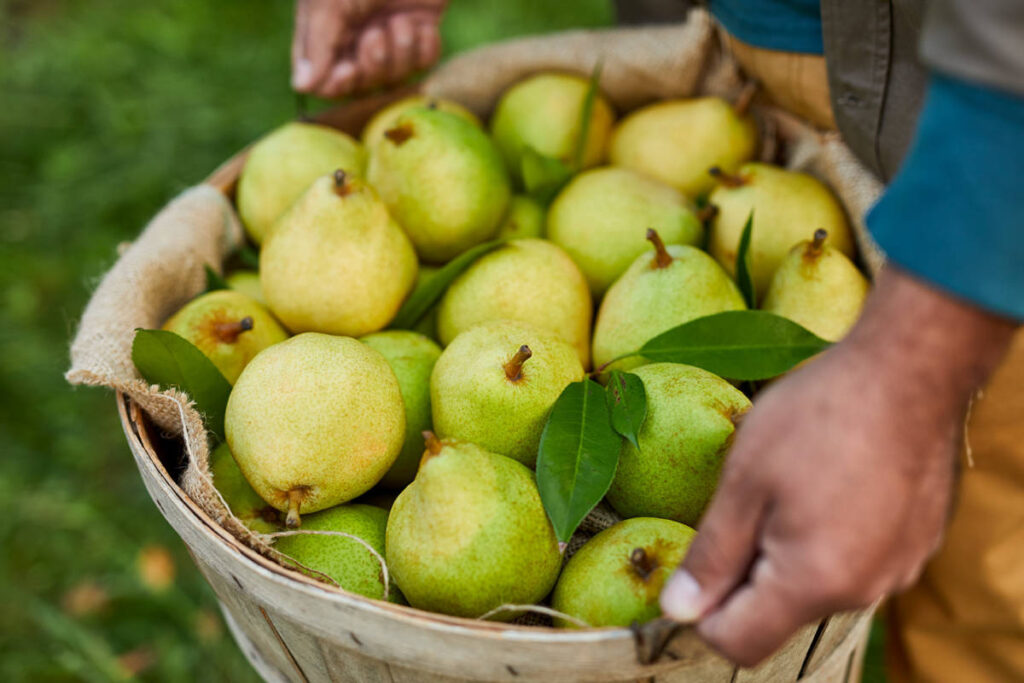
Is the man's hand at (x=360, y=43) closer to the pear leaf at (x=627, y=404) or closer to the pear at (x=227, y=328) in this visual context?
the pear at (x=227, y=328)

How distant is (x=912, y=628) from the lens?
1.71 metres

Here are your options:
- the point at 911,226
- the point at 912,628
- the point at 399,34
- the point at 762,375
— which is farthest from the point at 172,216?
the point at 912,628

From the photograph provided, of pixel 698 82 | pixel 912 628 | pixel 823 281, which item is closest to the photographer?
pixel 823 281

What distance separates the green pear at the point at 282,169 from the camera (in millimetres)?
1645

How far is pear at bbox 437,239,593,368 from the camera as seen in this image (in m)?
1.38

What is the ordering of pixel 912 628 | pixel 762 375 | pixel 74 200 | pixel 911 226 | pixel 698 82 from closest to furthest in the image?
1. pixel 911 226
2. pixel 762 375
3. pixel 912 628
4. pixel 698 82
5. pixel 74 200

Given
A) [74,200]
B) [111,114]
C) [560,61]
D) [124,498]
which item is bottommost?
[124,498]

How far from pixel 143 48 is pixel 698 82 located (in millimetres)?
2729

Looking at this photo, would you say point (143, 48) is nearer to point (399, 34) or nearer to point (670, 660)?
point (399, 34)

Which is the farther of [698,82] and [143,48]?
[143,48]

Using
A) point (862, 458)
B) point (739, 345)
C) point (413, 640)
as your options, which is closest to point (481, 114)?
point (739, 345)

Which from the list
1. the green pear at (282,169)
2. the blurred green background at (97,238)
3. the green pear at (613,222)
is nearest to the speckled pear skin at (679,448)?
the green pear at (613,222)

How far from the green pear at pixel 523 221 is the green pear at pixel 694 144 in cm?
24

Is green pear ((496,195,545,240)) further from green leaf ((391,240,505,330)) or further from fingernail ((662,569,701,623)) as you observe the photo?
fingernail ((662,569,701,623))
